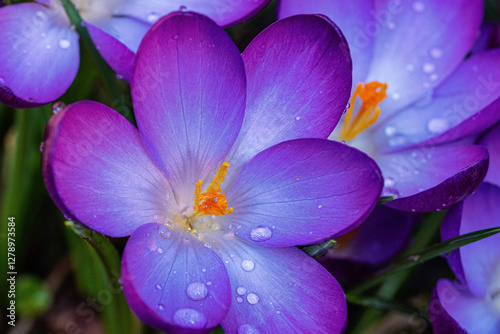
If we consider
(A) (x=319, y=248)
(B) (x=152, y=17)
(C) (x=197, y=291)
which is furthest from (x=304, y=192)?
(B) (x=152, y=17)

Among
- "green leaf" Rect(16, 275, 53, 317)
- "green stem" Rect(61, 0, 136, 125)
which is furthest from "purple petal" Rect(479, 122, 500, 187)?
"green leaf" Rect(16, 275, 53, 317)

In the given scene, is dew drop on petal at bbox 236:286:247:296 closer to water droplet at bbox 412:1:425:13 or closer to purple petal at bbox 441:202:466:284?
purple petal at bbox 441:202:466:284

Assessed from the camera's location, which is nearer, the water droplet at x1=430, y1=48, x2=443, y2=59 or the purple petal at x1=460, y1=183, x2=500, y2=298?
the purple petal at x1=460, y1=183, x2=500, y2=298

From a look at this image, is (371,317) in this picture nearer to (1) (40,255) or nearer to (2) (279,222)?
(2) (279,222)

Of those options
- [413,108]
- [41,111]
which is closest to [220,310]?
[41,111]

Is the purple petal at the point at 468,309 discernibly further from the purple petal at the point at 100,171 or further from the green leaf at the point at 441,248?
the purple petal at the point at 100,171

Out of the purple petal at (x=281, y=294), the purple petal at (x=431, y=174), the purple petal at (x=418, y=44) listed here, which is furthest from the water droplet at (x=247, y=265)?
the purple petal at (x=418, y=44)

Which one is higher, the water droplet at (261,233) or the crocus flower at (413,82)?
the crocus flower at (413,82)
